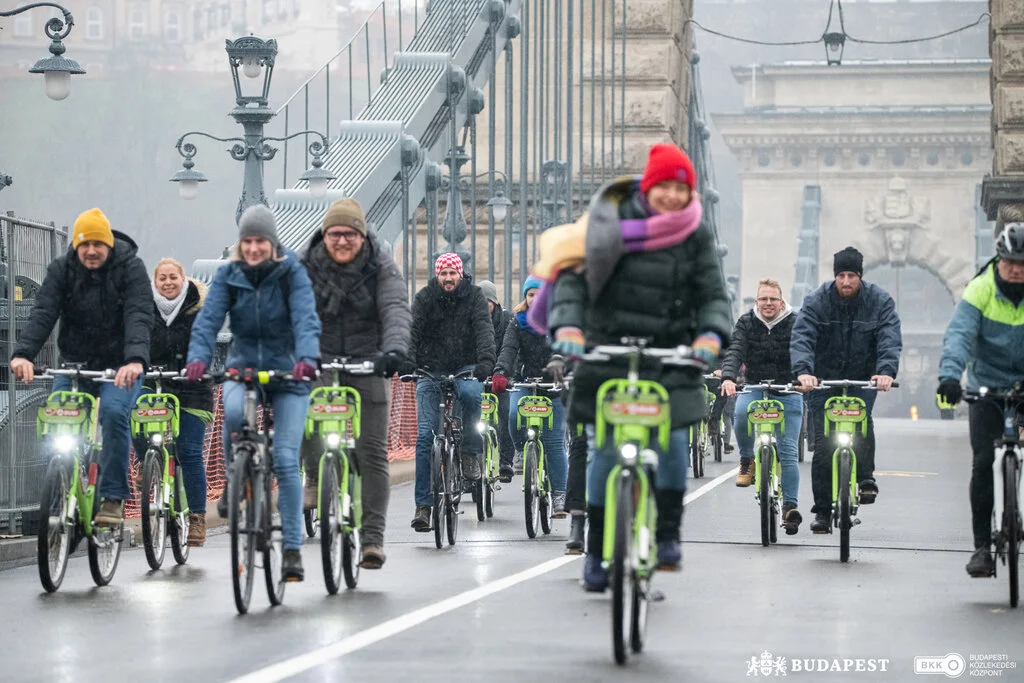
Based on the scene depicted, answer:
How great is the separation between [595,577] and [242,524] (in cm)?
162

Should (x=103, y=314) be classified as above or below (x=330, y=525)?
above

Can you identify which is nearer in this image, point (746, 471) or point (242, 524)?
point (242, 524)

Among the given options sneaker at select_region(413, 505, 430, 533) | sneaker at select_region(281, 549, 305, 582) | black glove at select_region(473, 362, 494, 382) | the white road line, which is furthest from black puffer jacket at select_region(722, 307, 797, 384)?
sneaker at select_region(281, 549, 305, 582)

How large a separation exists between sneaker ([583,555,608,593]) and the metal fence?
448cm

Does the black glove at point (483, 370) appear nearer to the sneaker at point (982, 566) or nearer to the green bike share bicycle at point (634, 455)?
the sneaker at point (982, 566)

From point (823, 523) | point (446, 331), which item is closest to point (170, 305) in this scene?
point (446, 331)

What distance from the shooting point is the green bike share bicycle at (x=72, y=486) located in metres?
9.28

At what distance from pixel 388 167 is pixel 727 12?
8866 cm

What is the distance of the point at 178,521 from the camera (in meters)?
10.5

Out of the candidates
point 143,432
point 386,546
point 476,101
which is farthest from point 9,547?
point 476,101

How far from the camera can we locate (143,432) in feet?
35.1

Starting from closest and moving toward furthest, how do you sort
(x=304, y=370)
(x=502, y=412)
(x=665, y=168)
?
(x=665, y=168), (x=304, y=370), (x=502, y=412)

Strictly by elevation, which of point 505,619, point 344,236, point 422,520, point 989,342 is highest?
point 344,236

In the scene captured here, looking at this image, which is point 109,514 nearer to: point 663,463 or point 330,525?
point 330,525
